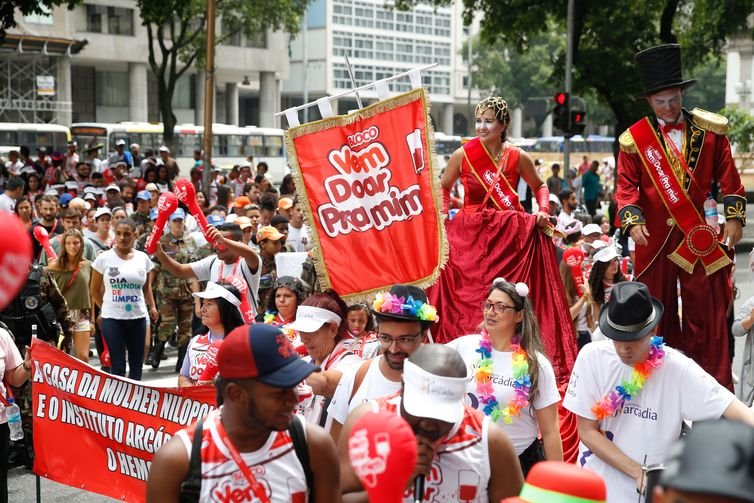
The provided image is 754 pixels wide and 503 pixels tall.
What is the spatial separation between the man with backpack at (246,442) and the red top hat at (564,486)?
3.39ft

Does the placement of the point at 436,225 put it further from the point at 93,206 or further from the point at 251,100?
the point at 251,100

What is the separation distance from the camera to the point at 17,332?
8117 millimetres

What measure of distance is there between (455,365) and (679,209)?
4.14m

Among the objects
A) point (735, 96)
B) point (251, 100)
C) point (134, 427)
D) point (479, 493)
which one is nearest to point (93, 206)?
point (134, 427)

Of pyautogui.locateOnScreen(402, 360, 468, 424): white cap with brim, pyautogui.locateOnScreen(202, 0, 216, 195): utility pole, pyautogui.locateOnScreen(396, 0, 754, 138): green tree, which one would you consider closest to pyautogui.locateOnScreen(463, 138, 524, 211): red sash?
pyautogui.locateOnScreen(402, 360, 468, 424): white cap with brim

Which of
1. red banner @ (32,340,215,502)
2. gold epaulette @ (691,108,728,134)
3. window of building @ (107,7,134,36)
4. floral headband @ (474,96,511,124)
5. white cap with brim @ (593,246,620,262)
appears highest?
window of building @ (107,7,134,36)

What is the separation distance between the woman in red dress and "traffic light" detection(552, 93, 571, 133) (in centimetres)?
→ 1473

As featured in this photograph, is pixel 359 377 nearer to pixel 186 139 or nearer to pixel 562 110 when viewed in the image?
pixel 562 110

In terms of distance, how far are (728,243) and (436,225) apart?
6.52 feet

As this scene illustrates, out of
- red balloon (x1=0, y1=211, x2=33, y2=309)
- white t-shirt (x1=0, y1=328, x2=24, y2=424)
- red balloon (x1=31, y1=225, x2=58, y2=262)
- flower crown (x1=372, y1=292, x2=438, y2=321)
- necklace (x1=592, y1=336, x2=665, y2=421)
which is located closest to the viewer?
red balloon (x1=0, y1=211, x2=33, y2=309)

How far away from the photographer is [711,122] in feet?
23.5

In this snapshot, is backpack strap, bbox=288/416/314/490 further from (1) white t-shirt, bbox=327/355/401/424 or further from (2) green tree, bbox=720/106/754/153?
(2) green tree, bbox=720/106/754/153

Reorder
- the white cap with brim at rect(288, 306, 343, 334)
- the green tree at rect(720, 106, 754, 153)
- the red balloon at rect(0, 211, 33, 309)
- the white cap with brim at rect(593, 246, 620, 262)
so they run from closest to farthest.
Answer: the red balloon at rect(0, 211, 33, 309) → the white cap with brim at rect(288, 306, 343, 334) → the white cap with brim at rect(593, 246, 620, 262) → the green tree at rect(720, 106, 754, 153)

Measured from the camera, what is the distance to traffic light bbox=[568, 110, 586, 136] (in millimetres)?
22094
